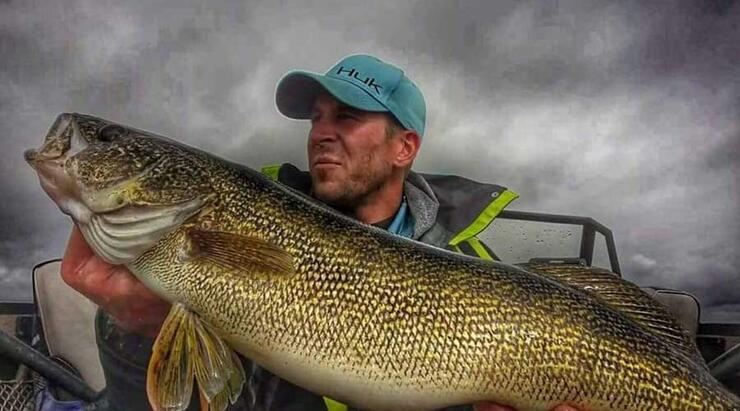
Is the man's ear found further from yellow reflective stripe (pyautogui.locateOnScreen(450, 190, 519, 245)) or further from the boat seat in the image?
→ the boat seat

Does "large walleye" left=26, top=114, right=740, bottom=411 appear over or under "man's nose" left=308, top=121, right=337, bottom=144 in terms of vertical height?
under

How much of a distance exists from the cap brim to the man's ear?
258 millimetres

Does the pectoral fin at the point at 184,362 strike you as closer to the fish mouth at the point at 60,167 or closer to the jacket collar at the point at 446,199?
the fish mouth at the point at 60,167

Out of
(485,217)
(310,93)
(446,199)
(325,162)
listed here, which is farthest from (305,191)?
(485,217)

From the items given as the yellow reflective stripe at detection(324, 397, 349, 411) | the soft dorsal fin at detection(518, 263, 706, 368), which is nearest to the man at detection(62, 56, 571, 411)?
the yellow reflective stripe at detection(324, 397, 349, 411)

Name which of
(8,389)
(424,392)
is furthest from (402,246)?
(8,389)

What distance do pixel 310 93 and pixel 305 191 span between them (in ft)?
1.67

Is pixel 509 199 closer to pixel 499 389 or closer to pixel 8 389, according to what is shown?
pixel 499 389

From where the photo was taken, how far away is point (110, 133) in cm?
223

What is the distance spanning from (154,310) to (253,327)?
47 centimetres

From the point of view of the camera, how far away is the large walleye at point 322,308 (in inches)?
80.1

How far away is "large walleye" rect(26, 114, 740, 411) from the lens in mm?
2035

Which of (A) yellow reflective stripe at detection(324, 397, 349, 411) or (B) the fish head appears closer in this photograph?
(B) the fish head

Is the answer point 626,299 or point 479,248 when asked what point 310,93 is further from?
point 626,299
